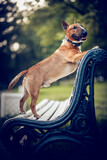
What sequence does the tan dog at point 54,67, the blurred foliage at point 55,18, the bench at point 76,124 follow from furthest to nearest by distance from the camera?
the blurred foliage at point 55,18 < the tan dog at point 54,67 < the bench at point 76,124

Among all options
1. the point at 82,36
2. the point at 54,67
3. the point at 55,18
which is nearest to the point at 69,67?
the point at 54,67

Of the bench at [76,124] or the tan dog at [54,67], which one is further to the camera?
the tan dog at [54,67]

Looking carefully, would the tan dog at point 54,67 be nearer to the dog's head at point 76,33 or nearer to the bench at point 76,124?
the dog's head at point 76,33

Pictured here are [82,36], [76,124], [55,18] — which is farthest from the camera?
[55,18]

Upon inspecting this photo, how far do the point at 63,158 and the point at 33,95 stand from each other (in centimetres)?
94

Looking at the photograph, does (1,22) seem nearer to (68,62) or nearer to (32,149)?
(68,62)

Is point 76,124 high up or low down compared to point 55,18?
down

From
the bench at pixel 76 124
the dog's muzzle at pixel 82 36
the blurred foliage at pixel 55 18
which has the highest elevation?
the blurred foliage at pixel 55 18

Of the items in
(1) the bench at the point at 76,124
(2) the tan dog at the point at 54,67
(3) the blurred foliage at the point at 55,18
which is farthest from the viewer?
(3) the blurred foliage at the point at 55,18

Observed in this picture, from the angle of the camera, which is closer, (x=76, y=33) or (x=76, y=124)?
(x=76, y=124)

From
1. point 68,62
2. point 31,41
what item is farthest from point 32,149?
point 31,41

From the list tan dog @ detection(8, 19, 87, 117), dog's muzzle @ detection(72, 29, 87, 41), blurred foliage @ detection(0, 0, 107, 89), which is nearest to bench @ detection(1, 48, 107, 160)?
tan dog @ detection(8, 19, 87, 117)

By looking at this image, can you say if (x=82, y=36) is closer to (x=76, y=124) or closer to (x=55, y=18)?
(x=76, y=124)

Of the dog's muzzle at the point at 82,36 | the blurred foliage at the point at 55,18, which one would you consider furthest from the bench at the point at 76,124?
the blurred foliage at the point at 55,18
